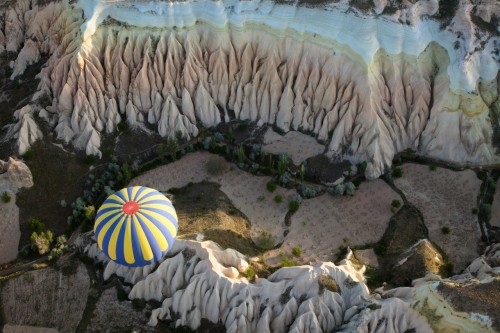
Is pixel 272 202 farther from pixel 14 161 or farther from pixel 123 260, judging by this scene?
pixel 14 161

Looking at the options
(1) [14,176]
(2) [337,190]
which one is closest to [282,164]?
(2) [337,190]

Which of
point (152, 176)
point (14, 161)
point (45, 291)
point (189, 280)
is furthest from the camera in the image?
point (152, 176)

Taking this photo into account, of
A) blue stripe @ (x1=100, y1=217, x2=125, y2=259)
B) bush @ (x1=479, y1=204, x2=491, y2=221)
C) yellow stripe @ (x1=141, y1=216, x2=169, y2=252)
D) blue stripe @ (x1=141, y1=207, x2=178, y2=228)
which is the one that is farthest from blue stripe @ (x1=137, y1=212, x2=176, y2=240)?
bush @ (x1=479, y1=204, x2=491, y2=221)

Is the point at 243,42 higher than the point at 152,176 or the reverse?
higher

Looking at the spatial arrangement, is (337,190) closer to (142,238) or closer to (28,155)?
(142,238)

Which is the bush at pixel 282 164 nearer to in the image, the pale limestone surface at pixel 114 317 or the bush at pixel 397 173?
the bush at pixel 397 173

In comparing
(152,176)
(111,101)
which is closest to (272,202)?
(152,176)

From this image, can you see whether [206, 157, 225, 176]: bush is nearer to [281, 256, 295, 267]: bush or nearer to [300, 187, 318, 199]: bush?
[300, 187, 318, 199]: bush
